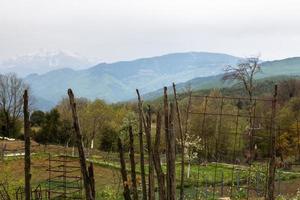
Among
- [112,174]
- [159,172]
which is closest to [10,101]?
[112,174]

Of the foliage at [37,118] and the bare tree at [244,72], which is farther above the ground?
the bare tree at [244,72]

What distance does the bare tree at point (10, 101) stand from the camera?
49438 millimetres

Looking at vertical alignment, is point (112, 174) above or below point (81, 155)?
below

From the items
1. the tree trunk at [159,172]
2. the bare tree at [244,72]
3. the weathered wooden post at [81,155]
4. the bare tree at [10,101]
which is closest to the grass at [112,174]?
the bare tree at [244,72]

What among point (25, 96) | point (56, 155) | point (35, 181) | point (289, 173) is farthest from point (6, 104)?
point (25, 96)

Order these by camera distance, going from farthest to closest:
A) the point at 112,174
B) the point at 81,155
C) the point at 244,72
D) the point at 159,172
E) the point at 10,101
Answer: the point at 10,101
the point at 244,72
the point at 112,174
the point at 159,172
the point at 81,155

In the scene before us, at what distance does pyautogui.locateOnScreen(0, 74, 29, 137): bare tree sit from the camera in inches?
1946

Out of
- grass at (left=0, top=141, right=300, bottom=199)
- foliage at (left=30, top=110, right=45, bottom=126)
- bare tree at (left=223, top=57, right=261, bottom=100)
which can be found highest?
bare tree at (left=223, top=57, right=261, bottom=100)

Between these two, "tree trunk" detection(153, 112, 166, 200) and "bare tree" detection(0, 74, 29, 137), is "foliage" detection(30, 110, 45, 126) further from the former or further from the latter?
"tree trunk" detection(153, 112, 166, 200)

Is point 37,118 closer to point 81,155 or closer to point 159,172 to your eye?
point 159,172

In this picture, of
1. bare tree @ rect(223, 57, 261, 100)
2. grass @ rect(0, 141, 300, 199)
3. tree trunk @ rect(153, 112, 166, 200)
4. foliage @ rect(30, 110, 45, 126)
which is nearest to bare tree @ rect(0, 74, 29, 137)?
foliage @ rect(30, 110, 45, 126)

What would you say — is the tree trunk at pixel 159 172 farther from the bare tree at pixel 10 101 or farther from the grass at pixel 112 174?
the bare tree at pixel 10 101

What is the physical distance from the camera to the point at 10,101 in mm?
53250

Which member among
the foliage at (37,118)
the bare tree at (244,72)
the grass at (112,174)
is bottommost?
the grass at (112,174)
